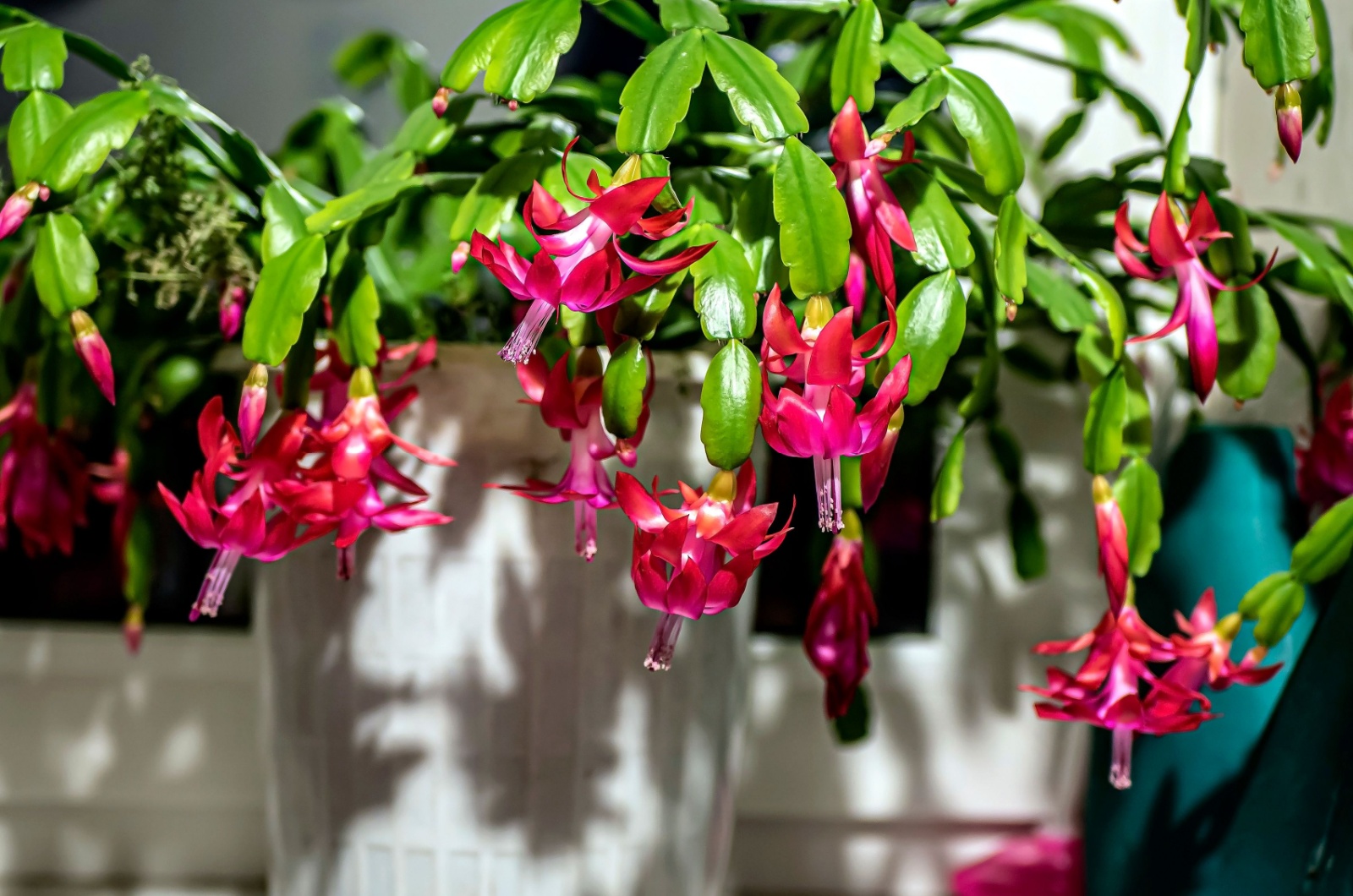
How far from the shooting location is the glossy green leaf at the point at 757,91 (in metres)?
0.41

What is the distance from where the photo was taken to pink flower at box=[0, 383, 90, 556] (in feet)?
1.97

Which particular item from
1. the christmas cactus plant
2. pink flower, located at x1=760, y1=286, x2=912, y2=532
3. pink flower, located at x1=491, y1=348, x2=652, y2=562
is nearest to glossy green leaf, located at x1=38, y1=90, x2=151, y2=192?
the christmas cactus plant

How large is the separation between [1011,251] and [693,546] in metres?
0.20

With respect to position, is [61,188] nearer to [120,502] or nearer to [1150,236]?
[120,502]

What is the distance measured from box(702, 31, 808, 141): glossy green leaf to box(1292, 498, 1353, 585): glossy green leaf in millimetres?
337

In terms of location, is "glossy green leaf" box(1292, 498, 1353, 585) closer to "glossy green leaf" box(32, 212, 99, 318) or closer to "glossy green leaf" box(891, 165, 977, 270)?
"glossy green leaf" box(891, 165, 977, 270)

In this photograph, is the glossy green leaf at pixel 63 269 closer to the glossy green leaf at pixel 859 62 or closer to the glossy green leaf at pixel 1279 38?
the glossy green leaf at pixel 859 62

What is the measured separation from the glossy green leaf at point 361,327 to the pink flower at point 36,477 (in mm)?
243

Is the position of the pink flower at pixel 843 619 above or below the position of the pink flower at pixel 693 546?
below

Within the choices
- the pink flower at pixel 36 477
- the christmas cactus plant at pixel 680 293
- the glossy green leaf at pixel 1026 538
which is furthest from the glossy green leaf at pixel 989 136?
the pink flower at pixel 36 477

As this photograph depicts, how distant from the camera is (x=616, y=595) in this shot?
1.86 feet

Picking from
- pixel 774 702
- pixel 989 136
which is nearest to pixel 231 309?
A: pixel 989 136

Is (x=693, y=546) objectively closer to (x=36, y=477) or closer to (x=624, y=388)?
(x=624, y=388)

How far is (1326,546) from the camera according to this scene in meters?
0.50
